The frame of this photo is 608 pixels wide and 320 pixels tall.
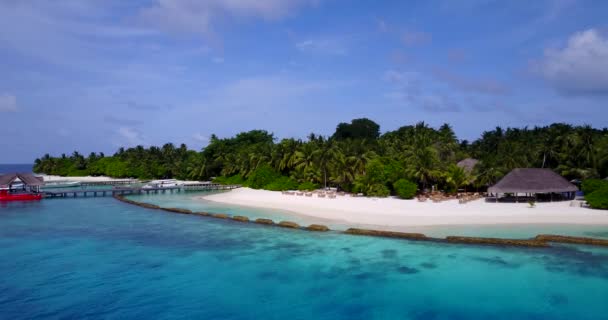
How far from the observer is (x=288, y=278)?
1847 cm

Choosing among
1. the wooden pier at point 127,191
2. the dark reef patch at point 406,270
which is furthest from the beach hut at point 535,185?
the wooden pier at point 127,191

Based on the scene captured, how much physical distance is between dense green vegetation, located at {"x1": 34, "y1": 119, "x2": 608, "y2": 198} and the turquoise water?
16.6m

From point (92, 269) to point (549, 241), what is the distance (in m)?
23.1

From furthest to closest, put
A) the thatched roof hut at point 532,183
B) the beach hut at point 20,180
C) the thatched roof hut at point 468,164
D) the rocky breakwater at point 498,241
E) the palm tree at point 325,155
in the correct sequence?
the beach hut at point 20,180 → the palm tree at point 325,155 → the thatched roof hut at point 468,164 → the thatched roof hut at point 532,183 → the rocky breakwater at point 498,241

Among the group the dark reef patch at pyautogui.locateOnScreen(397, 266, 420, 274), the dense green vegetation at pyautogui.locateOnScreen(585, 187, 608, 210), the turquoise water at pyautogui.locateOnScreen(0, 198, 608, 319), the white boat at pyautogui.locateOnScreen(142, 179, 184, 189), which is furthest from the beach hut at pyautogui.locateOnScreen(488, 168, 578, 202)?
the white boat at pyautogui.locateOnScreen(142, 179, 184, 189)

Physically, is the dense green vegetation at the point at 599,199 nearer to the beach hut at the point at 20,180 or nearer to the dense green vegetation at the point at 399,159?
the dense green vegetation at the point at 399,159

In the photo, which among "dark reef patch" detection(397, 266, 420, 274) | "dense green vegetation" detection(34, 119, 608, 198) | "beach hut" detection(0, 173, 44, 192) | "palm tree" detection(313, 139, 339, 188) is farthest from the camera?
"beach hut" detection(0, 173, 44, 192)

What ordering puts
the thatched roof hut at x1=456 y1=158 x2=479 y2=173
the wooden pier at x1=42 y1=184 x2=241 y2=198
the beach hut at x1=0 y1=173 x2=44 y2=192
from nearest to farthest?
the thatched roof hut at x1=456 y1=158 x2=479 y2=173 → the beach hut at x1=0 y1=173 x2=44 y2=192 → the wooden pier at x1=42 y1=184 x2=241 y2=198

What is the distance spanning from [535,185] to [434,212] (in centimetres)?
878

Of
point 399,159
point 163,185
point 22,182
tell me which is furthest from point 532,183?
point 163,185

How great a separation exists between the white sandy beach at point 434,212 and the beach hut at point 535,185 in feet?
3.43

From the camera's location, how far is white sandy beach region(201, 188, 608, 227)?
28.3m

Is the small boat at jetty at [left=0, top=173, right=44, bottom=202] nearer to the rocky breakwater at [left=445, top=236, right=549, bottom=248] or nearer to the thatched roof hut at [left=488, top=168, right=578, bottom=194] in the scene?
the rocky breakwater at [left=445, top=236, right=549, bottom=248]

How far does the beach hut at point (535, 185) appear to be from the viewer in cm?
3322
